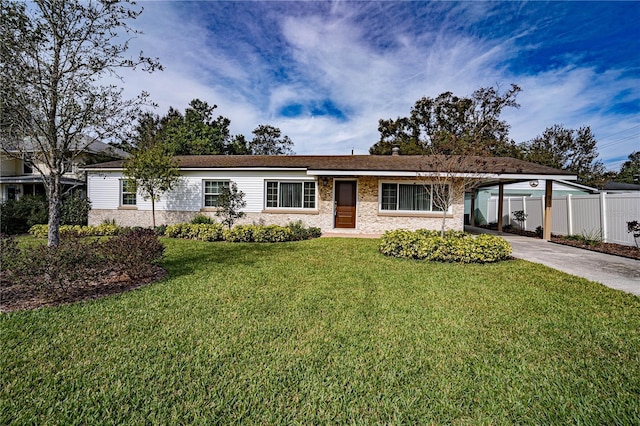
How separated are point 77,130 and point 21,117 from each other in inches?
29.0

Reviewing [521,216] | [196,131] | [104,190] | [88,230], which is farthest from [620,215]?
[196,131]

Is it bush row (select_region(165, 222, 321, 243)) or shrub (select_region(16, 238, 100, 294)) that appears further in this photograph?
bush row (select_region(165, 222, 321, 243))

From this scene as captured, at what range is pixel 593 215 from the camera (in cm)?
1060

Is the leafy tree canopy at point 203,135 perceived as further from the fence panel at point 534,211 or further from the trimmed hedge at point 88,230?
the fence panel at point 534,211

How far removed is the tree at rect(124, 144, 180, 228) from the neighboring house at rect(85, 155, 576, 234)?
1083mm

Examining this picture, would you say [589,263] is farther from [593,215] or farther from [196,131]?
[196,131]

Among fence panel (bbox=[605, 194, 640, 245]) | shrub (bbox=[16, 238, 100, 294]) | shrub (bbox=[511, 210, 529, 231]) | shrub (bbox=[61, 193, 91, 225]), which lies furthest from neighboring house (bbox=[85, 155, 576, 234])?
shrub (bbox=[16, 238, 100, 294])

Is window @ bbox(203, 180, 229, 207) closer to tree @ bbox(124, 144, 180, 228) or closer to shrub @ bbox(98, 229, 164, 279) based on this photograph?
tree @ bbox(124, 144, 180, 228)

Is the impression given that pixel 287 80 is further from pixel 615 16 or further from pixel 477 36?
pixel 615 16

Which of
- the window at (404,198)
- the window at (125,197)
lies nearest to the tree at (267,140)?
the window at (125,197)

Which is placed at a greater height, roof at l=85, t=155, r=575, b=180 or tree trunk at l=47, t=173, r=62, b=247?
roof at l=85, t=155, r=575, b=180

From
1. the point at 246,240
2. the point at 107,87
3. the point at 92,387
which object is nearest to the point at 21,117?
the point at 107,87

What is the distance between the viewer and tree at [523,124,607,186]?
29.7m

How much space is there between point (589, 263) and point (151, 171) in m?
15.9
